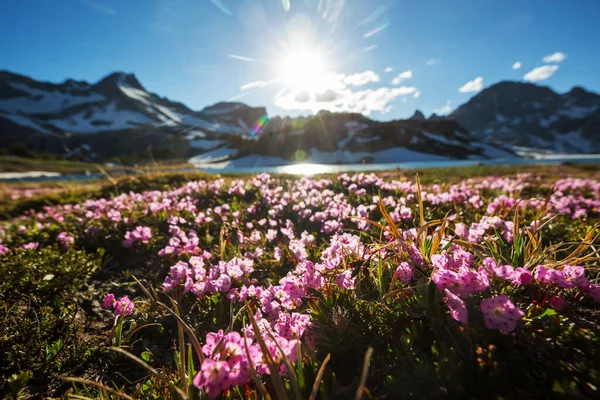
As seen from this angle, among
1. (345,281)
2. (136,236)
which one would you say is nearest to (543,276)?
(345,281)

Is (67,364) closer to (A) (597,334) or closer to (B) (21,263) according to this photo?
(B) (21,263)

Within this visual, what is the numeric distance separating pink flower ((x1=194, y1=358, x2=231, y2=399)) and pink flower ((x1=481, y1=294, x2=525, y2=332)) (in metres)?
1.43

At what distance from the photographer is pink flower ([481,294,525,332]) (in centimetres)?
153

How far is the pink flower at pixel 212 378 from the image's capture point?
1.45m

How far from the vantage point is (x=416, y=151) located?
146 m

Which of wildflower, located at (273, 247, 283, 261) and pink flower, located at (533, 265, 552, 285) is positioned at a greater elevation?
pink flower, located at (533, 265, 552, 285)

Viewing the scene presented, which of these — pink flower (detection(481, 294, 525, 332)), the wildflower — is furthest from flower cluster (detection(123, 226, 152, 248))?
pink flower (detection(481, 294, 525, 332))

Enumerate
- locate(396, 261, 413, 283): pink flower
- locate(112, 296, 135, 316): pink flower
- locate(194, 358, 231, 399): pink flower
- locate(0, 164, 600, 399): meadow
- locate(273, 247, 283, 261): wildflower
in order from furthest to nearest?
locate(273, 247, 283, 261): wildflower < locate(112, 296, 135, 316): pink flower < locate(396, 261, 413, 283): pink flower < locate(0, 164, 600, 399): meadow < locate(194, 358, 231, 399): pink flower

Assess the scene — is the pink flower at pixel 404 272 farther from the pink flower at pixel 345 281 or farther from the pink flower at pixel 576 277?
the pink flower at pixel 576 277

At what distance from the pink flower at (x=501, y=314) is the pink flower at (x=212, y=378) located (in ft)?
4.70

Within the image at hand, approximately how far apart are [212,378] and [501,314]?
5.17 feet

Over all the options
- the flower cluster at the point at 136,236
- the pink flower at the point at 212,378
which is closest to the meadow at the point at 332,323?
the pink flower at the point at 212,378

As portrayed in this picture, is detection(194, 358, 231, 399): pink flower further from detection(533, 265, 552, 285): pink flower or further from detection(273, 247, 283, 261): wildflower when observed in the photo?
detection(273, 247, 283, 261): wildflower

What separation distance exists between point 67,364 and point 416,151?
158166 millimetres
